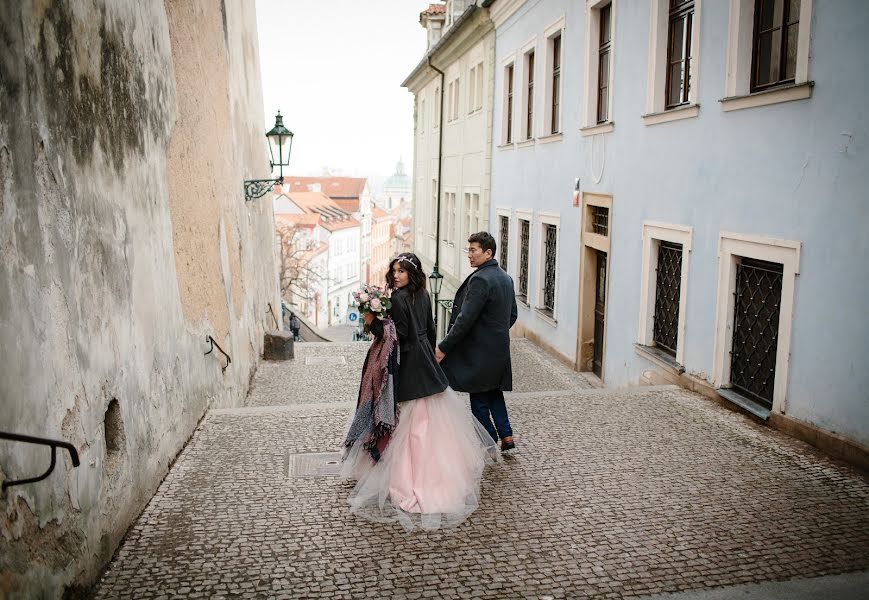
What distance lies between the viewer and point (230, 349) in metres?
10.1

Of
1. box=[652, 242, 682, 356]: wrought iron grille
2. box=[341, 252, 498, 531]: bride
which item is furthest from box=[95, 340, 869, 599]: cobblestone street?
box=[652, 242, 682, 356]: wrought iron grille

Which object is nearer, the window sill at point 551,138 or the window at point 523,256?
the window sill at point 551,138

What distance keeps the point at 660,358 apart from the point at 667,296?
0.82 metres

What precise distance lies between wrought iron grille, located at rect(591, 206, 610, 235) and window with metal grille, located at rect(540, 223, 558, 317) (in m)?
2.06

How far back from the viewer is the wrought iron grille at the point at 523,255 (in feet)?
58.0

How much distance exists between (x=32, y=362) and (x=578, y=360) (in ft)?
36.2

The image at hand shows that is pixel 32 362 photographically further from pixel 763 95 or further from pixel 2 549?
pixel 763 95

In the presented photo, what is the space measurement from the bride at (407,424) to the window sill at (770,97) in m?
3.90

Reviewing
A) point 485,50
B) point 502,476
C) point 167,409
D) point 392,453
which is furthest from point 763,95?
point 485,50

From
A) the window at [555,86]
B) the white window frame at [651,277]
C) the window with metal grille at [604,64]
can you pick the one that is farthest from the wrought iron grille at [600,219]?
the window at [555,86]

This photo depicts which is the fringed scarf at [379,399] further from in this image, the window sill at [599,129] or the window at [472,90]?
the window at [472,90]

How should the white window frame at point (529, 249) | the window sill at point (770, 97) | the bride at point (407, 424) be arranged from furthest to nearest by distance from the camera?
1. the white window frame at point (529, 249)
2. the window sill at point (770, 97)
3. the bride at point (407, 424)

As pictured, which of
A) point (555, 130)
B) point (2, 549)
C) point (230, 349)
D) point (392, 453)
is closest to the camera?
point (2, 549)

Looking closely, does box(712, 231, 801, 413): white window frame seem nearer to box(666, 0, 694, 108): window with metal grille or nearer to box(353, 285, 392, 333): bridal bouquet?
box(666, 0, 694, 108): window with metal grille
